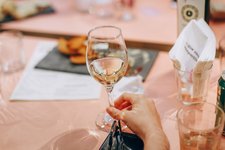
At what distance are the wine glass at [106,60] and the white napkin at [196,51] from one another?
0.13 m

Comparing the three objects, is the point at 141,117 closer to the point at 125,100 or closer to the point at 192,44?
the point at 125,100

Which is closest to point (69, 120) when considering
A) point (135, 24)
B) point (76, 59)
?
point (76, 59)

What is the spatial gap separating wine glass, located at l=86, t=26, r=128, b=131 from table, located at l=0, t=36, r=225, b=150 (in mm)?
49

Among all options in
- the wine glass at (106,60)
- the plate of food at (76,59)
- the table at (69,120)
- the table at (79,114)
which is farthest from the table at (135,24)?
the wine glass at (106,60)

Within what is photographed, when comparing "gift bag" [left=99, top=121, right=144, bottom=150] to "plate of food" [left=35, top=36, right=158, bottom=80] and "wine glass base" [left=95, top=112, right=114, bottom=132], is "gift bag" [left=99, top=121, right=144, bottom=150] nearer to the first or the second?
"wine glass base" [left=95, top=112, right=114, bottom=132]

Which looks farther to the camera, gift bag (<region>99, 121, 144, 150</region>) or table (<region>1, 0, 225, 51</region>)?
table (<region>1, 0, 225, 51</region>)

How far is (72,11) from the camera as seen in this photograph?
1645 mm

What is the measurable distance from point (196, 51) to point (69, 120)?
0.36m

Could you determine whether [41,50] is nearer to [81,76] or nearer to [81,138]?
[81,76]

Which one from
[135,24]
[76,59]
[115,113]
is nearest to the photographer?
[115,113]

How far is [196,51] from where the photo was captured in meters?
0.92

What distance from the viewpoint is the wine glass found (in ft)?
2.85

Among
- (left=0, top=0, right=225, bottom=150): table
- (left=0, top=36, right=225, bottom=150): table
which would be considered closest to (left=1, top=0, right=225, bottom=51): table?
(left=0, top=0, right=225, bottom=150): table

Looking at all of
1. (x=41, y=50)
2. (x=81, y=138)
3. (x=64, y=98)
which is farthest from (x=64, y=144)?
(x=41, y=50)
